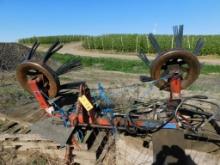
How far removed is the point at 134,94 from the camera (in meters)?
9.96

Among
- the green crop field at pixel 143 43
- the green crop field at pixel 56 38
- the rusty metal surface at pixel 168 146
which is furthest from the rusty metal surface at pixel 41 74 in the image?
the green crop field at pixel 56 38

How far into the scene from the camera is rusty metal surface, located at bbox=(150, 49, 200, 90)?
563 centimetres

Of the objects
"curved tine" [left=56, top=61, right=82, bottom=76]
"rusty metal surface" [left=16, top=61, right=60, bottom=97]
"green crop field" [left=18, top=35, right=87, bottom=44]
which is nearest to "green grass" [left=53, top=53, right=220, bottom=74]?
"rusty metal surface" [left=16, top=61, right=60, bottom=97]

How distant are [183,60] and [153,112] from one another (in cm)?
123

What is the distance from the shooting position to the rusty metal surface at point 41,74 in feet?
20.0

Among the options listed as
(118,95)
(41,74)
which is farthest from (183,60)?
(118,95)

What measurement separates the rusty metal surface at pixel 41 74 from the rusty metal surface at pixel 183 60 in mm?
1720

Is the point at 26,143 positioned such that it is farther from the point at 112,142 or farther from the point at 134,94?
the point at 134,94

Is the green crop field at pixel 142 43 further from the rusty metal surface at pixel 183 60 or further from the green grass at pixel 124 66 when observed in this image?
the rusty metal surface at pixel 183 60

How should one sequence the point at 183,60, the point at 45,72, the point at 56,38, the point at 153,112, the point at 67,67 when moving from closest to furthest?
the point at 183,60, the point at 45,72, the point at 67,67, the point at 153,112, the point at 56,38

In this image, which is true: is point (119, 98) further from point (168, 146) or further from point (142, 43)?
point (142, 43)

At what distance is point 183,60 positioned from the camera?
580cm

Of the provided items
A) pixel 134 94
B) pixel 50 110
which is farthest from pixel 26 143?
pixel 134 94

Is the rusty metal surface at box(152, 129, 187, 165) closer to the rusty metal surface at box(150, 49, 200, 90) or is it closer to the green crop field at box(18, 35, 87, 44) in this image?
the rusty metal surface at box(150, 49, 200, 90)
